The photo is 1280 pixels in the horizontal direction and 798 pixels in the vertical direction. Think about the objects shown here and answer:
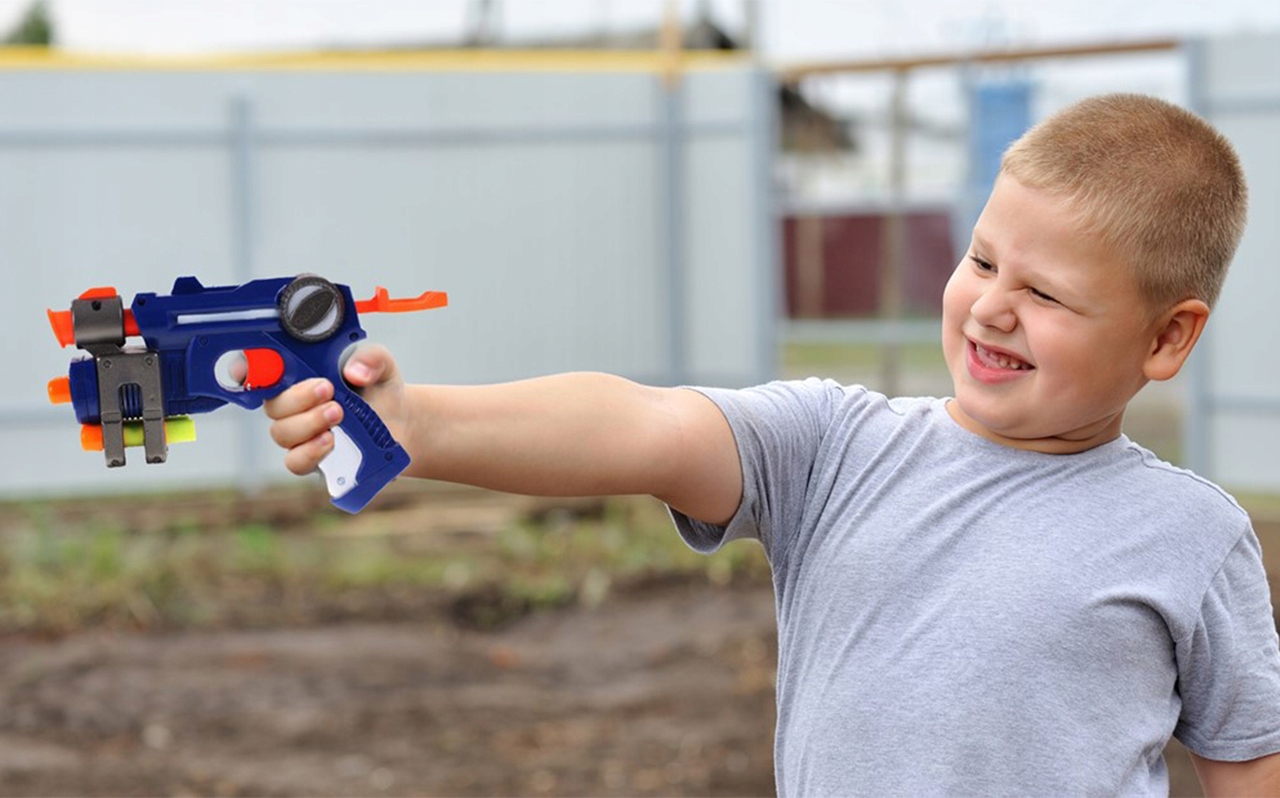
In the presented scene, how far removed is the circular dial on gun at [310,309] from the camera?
1588 millimetres

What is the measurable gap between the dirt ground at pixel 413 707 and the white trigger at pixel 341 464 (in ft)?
12.5

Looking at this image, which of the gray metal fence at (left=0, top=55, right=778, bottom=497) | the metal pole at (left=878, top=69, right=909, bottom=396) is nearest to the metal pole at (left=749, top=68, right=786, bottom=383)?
the gray metal fence at (left=0, top=55, right=778, bottom=497)

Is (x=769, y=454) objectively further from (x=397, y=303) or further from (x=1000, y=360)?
(x=397, y=303)

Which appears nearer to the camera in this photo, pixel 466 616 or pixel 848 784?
pixel 848 784

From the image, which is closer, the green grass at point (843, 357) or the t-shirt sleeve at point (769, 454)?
the t-shirt sleeve at point (769, 454)

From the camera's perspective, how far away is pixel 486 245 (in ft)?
30.6

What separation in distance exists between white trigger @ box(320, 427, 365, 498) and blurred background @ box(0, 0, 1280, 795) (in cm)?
442

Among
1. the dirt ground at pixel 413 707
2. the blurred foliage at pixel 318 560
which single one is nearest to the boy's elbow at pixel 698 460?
the dirt ground at pixel 413 707

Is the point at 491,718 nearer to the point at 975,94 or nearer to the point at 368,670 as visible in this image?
the point at 368,670

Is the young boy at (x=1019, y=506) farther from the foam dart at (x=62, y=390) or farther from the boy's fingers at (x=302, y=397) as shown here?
the foam dart at (x=62, y=390)

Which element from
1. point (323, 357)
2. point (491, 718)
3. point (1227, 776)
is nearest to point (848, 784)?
point (1227, 776)

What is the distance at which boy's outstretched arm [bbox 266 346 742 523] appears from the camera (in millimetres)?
1598

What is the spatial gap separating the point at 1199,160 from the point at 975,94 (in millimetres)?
Result: 6995

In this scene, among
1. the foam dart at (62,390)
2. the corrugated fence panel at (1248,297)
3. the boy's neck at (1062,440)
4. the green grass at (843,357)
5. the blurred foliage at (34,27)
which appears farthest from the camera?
the blurred foliage at (34,27)
